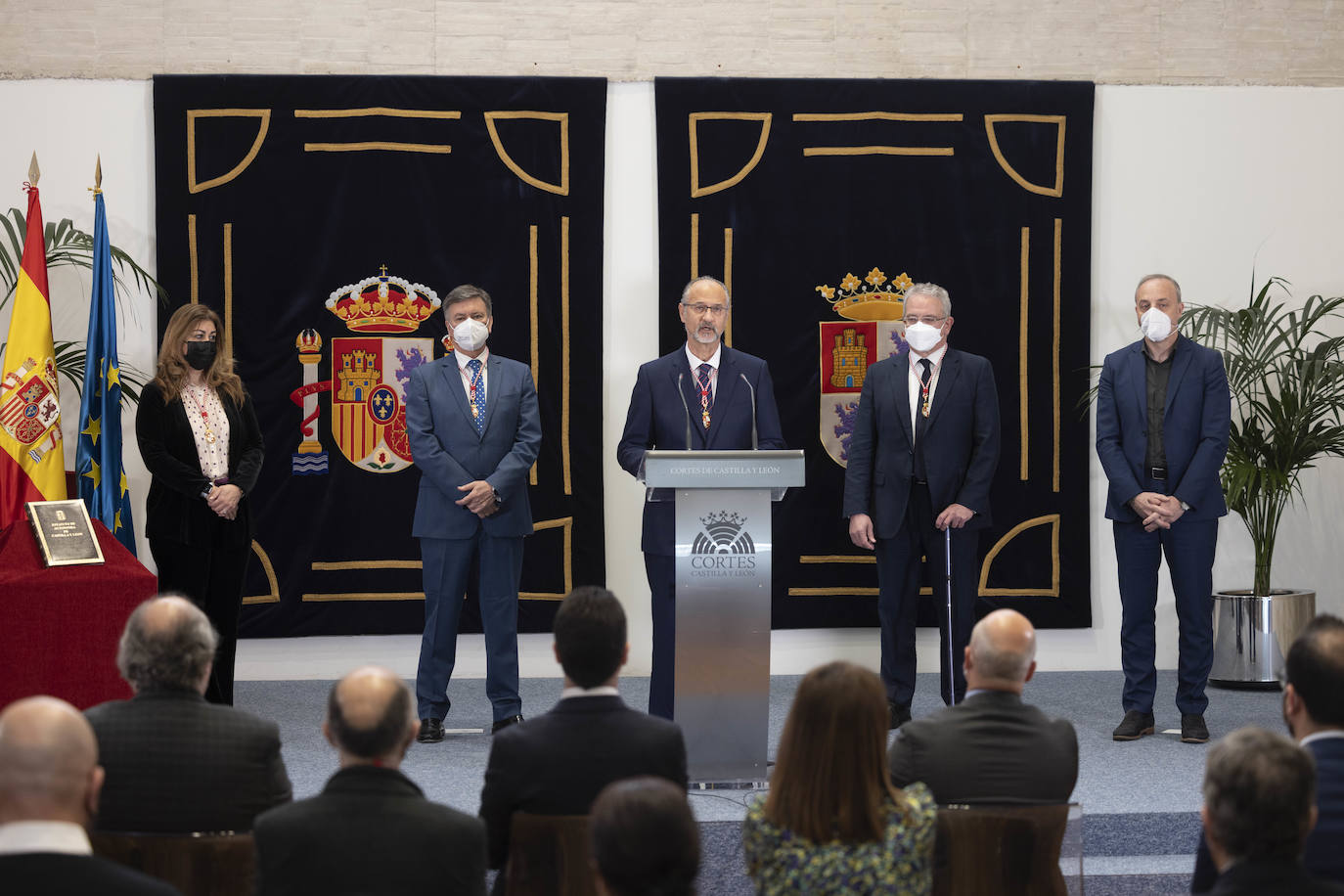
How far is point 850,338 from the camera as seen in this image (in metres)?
6.34

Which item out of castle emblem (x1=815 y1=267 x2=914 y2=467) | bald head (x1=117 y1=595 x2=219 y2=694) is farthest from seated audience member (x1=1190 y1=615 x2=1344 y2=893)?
castle emblem (x1=815 y1=267 x2=914 y2=467)

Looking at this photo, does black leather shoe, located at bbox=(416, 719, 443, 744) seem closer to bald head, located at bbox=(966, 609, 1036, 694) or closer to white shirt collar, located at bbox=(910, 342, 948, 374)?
white shirt collar, located at bbox=(910, 342, 948, 374)

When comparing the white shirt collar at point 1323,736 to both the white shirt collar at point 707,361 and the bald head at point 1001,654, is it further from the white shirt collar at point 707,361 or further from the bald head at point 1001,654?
the white shirt collar at point 707,361

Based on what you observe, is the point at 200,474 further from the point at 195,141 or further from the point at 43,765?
the point at 43,765

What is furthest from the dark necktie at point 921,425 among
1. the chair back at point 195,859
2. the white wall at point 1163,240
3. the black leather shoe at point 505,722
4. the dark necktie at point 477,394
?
the chair back at point 195,859

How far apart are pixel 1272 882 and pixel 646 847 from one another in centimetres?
85

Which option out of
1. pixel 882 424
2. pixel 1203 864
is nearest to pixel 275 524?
pixel 882 424

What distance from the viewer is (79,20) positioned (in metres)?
6.14

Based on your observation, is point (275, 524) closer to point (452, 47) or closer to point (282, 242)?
point (282, 242)

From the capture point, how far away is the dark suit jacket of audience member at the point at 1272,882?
71.6 inches

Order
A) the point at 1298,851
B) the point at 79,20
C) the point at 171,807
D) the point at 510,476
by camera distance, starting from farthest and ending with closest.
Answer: the point at 79,20, the point at 510,476, the point at 171,807, the point at 1298,851

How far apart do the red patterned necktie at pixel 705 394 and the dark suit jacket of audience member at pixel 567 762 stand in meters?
2.37

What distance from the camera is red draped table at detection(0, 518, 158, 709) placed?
4.59 m

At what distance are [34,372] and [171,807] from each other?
10.7 ft
